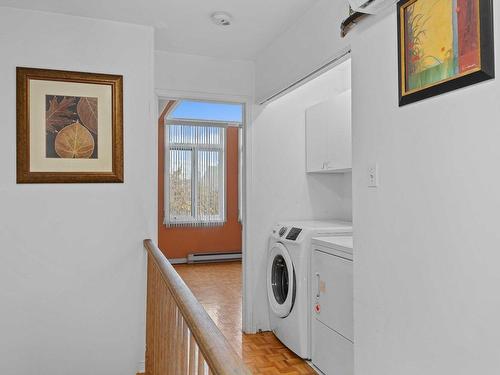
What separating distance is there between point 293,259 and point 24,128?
2.08m

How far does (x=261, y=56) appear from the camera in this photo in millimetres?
3309

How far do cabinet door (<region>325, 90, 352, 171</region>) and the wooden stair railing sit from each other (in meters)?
1.63

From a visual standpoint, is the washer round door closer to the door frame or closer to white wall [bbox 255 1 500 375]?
the door frame

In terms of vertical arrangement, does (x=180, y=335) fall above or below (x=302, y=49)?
below

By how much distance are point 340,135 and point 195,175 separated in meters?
3.87

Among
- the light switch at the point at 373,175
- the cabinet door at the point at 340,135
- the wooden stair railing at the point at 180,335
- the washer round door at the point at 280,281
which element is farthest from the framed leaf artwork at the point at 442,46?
the washer round door at the point at 280,281

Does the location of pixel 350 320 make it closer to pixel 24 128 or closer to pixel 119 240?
pixel 119 240

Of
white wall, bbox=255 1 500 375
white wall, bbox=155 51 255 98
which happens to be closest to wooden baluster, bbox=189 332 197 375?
white wall, bbox=255 1 500 375

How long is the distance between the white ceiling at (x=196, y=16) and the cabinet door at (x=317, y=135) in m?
0.75

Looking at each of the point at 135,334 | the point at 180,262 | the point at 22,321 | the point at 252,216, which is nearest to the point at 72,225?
the point at 22,321

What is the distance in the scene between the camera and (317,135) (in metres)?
3.42

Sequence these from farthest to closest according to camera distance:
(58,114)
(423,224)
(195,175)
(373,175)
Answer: (195,175)
(58,114)
(373,175)
(423,224)

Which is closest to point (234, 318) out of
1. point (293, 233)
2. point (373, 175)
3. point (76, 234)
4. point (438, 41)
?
point (293, 233)

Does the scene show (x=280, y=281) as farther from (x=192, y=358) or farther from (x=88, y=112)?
(x=192, y=358)
